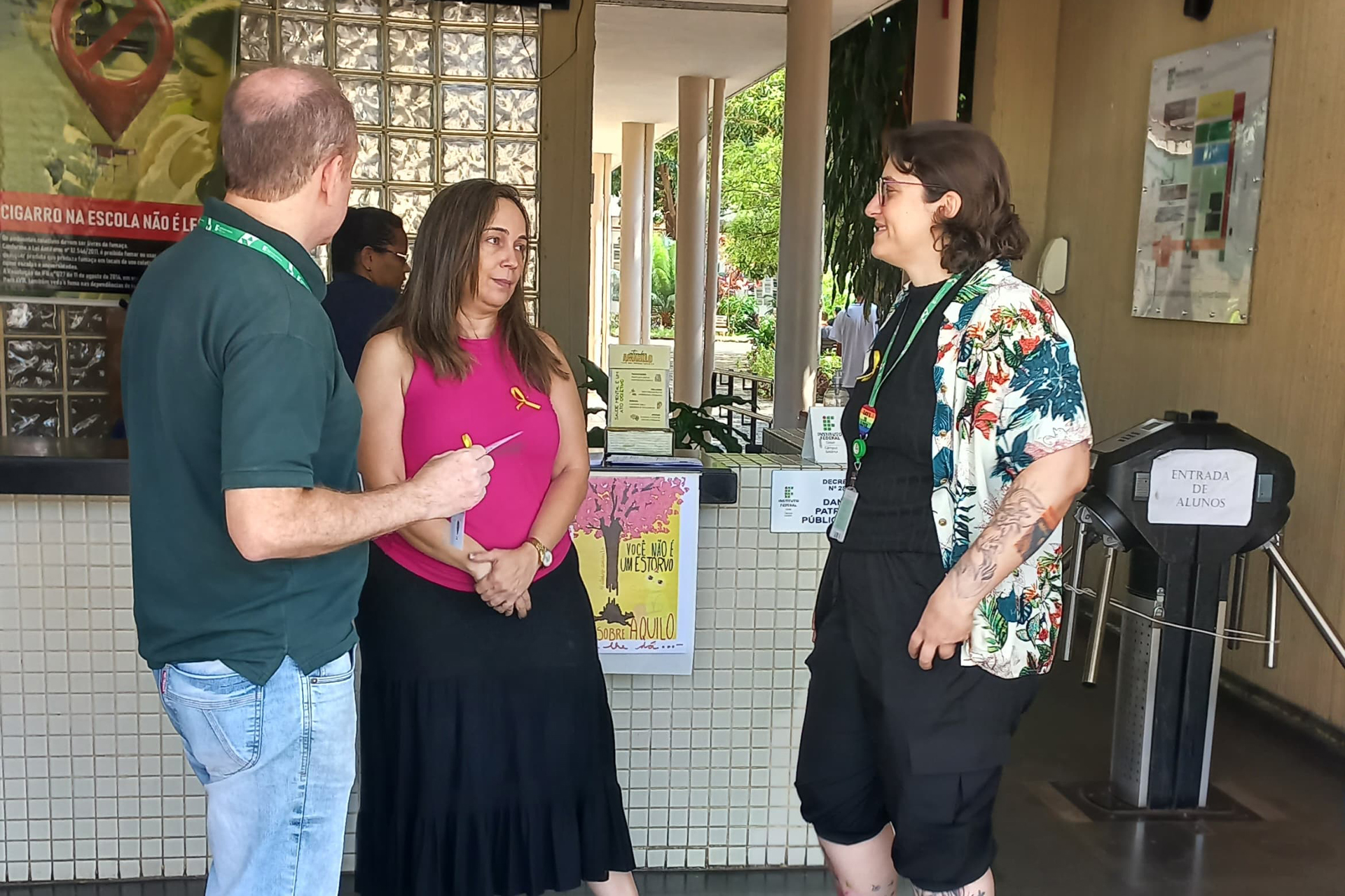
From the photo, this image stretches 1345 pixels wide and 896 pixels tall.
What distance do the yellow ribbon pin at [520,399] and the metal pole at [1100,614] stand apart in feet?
6.36

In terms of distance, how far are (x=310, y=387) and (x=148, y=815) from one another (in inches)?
71.8

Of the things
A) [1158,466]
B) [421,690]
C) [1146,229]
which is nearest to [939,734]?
[421,690]

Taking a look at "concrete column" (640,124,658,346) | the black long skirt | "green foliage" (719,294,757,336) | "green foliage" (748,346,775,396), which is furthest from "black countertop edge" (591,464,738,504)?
"green foliage" (719,294,757,336)

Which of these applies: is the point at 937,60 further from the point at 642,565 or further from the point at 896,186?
the point at 896,186

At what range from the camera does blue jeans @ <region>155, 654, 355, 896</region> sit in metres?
1.52

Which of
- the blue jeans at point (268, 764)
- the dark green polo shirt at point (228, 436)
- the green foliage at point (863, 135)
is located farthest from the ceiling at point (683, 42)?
the blue jeans at point (268, 764)

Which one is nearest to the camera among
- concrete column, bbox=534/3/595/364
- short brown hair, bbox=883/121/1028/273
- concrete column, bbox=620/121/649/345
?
short brown hair, bbox=883/121/1028/273

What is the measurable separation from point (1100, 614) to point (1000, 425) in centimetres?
185

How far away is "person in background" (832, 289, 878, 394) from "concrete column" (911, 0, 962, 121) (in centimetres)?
137

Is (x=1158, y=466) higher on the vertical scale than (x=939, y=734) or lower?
higher

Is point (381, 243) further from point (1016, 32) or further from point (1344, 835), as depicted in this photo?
point (1016, 32)

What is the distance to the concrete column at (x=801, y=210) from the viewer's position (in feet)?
25.0

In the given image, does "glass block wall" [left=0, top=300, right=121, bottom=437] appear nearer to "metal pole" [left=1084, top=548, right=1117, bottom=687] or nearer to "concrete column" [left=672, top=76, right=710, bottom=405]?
"metal pole" [left=1084, top=548, right=1117, bottom=687]

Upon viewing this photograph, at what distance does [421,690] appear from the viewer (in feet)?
6.89
